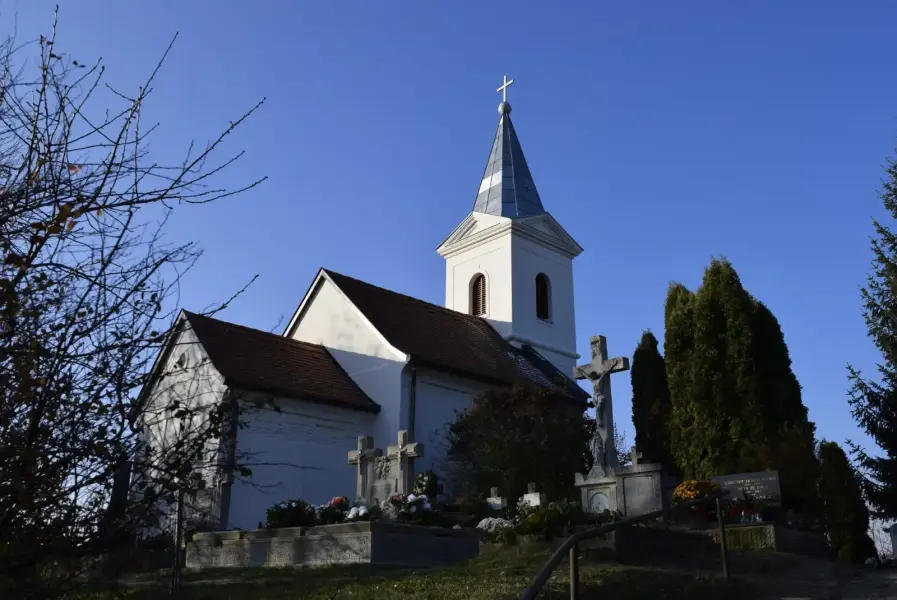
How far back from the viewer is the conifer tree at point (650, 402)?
21844 mm

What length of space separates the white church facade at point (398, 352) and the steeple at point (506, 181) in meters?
0.08

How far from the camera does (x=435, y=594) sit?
9195 millimetres

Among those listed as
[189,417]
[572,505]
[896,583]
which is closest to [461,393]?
[572,505]

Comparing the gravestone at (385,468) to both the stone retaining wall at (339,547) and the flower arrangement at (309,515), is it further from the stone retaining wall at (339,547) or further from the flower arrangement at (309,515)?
the stone retaining wall at (339,547)

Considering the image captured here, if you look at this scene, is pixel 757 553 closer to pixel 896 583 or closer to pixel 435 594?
pixel 896 583

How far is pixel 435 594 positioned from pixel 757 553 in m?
5.50

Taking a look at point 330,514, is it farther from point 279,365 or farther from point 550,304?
point 550,304

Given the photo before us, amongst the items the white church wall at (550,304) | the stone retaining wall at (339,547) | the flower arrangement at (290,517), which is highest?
the white church wall at (550,304)

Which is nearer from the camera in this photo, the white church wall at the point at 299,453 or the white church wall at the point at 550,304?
the white church wall at the point at 299,453

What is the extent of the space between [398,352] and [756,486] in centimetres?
1092

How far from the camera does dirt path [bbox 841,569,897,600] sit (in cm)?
930

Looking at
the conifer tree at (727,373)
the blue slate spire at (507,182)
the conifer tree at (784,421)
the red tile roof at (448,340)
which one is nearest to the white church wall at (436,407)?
the red tile roof at (448,340)

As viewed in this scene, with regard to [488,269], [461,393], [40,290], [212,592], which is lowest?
[212,592]

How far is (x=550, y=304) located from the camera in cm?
3231
